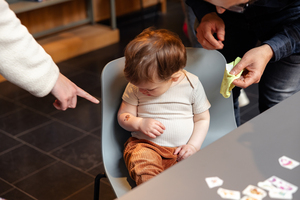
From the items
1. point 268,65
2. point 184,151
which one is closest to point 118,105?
point 184,151

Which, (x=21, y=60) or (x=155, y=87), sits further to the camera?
(x=155, y=87)

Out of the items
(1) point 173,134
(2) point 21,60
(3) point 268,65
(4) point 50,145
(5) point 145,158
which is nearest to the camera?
(2) point 21,60

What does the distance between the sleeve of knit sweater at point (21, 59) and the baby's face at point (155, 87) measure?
1.21 ft

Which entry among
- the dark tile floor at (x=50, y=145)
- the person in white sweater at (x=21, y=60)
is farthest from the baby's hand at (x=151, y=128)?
the dark tile floor at (x=50, y=145)

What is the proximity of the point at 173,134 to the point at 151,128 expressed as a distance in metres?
0.11

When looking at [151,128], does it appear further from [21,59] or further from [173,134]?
[21,59]

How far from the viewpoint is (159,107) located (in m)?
1.37

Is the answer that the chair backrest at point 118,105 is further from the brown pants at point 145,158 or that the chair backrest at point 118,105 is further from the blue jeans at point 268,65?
the blue jeans at point 268,65

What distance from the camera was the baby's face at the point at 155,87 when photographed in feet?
4.11

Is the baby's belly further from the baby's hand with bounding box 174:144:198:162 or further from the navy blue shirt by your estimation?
the navy blue shirt

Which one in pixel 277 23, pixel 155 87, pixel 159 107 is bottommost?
pixel 159 107

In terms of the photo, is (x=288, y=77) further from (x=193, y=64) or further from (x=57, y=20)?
(x=57, y=20)

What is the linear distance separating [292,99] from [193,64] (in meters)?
0.46

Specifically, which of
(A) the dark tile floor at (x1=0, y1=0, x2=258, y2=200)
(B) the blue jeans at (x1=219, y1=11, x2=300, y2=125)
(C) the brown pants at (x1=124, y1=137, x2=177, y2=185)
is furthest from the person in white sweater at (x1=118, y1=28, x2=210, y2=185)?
(A) the dark tile floor at (x1=0, y1=0, x2=258, y2=200)
